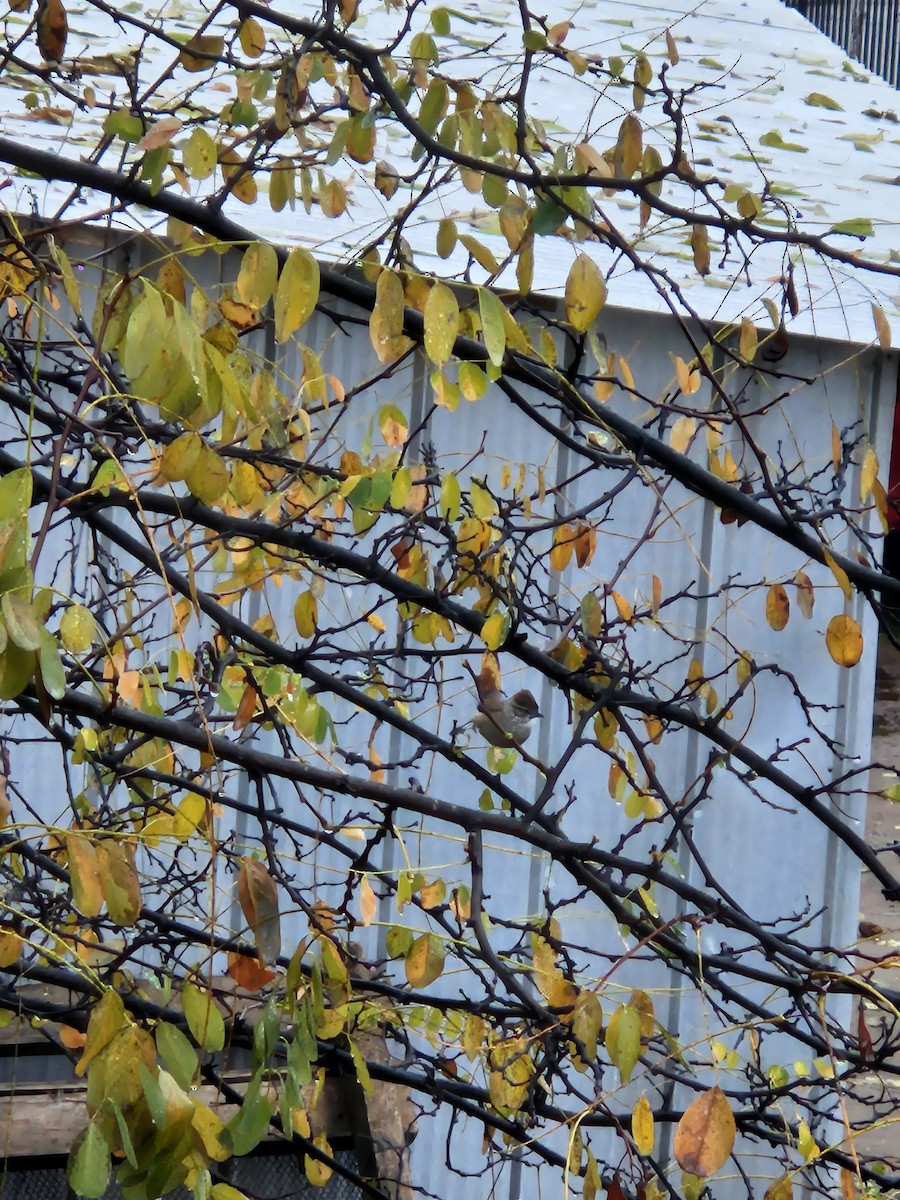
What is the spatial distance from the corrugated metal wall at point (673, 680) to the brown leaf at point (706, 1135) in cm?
232

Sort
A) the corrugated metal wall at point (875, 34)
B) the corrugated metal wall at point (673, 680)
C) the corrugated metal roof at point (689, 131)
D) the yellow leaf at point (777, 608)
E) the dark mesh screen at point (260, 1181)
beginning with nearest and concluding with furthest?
the yellow leaf at point (777, 608)
the dark mesh screen at point (260, 1181)
the corrugated metal roof at point (689, 131)
the corrugated metal wall at point (673, 680)
the corrugated metal wall at point (875, 34)

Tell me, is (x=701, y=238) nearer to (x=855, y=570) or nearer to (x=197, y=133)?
(x=855, y=570)

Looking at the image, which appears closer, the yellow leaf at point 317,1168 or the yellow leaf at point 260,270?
the yellow leaf at point 260,270

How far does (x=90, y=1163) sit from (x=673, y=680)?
2.91 m

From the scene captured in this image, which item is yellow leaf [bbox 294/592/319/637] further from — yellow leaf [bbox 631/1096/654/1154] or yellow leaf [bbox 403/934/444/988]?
yellow leaf [bbox 631/1096/654/1154]

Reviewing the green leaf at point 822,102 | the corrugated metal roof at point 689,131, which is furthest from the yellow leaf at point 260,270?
the green leaf at point 822,102

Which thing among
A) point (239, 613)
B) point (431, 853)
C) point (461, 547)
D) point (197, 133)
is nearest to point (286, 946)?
point (431, 853)

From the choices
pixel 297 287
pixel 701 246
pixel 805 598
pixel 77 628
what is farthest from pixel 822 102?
pixel 77 628

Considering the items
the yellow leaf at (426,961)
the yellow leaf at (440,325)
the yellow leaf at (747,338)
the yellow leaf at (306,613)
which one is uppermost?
the yellow leaf at (747,338)

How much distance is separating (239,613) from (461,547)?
127 cm

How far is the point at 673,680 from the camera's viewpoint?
3.74 m

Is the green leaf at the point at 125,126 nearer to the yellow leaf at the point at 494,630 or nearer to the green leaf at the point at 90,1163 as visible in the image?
the yellow leaf at the point at 494,630

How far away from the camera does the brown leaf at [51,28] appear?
1754 millimetres

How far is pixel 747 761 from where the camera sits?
1893 millimetres
